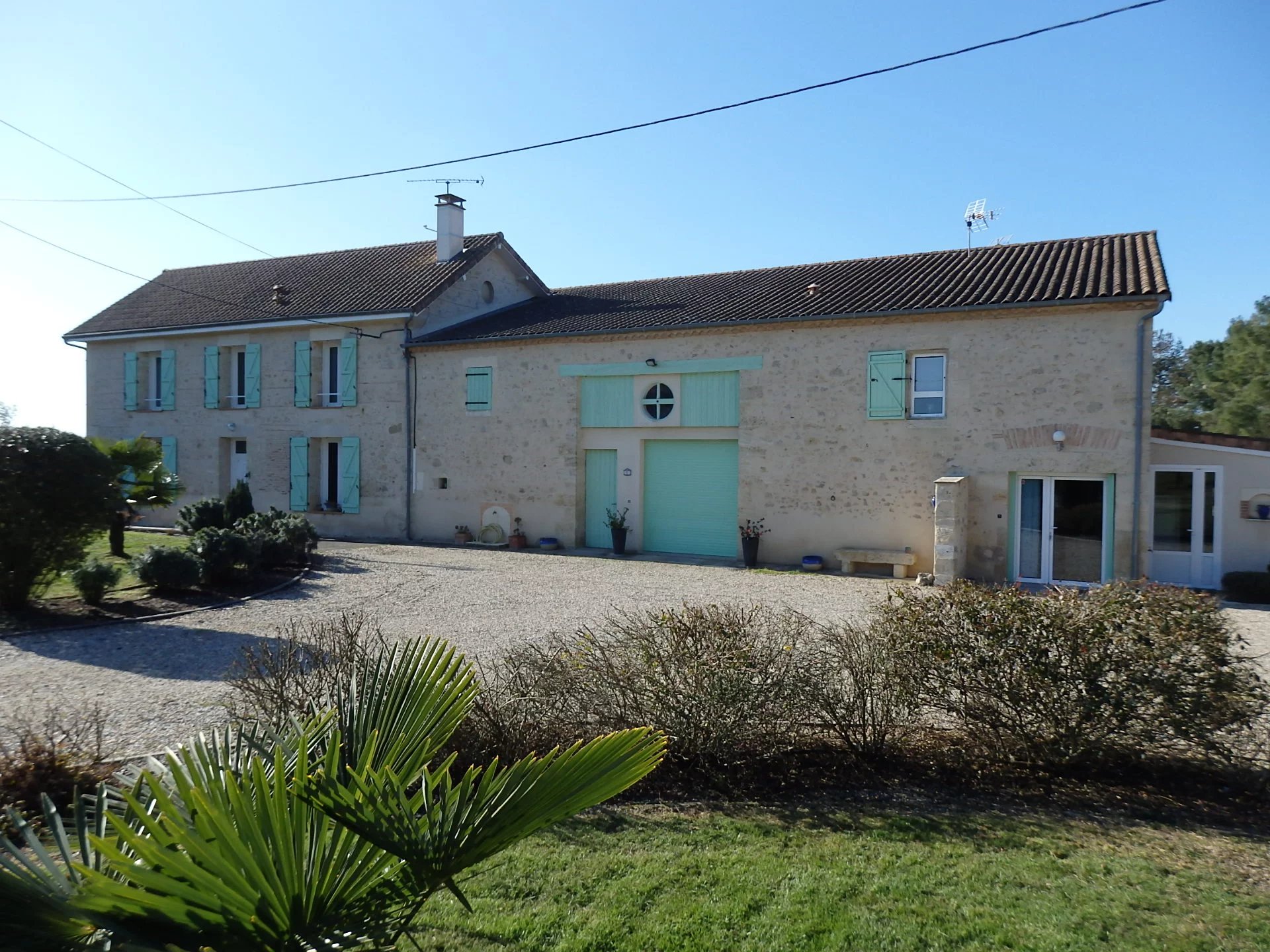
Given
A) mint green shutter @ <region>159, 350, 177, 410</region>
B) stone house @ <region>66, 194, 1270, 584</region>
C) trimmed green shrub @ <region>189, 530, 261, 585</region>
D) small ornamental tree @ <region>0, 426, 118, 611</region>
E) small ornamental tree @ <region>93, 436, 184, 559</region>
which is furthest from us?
mint green shutter @ <region>159, 350, 177, 410</region>

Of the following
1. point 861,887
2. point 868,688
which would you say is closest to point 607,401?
point 868,688

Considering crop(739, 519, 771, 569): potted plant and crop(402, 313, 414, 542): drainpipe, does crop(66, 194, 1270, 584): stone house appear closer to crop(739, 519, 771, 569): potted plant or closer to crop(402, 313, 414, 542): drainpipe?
crop(402, 313, 414, 542): drainpipe

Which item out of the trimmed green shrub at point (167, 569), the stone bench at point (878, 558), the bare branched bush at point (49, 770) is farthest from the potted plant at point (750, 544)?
the bare branched bush at point (49, 770)

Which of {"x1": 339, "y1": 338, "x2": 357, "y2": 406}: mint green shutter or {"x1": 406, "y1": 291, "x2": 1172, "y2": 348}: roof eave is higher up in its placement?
{"x1": 406, "y1": 291, "x2": 1172, "y2": 348}: roof eave

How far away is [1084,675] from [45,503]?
9.63 metres

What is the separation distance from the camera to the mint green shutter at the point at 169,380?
22.5 m

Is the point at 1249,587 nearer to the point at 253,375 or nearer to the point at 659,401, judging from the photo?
the point at 659,401

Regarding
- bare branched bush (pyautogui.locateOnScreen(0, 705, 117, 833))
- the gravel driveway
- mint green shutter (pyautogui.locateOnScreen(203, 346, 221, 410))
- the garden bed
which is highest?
mint green shutter (pyautogui.locateOnScreen(203, 346, 221, 410))

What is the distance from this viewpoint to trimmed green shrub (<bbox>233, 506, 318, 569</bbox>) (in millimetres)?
13297

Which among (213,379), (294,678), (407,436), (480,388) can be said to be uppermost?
(213,379)

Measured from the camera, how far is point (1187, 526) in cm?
1435

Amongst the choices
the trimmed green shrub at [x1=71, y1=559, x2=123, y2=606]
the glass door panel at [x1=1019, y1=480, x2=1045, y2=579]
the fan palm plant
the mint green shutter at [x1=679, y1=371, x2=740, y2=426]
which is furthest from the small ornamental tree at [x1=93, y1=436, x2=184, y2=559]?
the glass door panel at [x1=1019, y1=480, x2=1045, y2=579]

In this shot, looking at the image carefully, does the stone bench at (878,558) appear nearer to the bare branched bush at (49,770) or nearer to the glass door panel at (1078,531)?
the glass door panel at (1078,531)

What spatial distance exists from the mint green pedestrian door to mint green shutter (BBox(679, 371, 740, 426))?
72.6 inches
